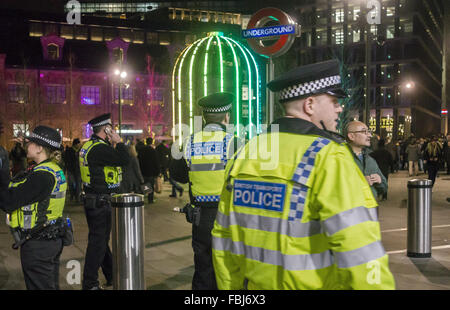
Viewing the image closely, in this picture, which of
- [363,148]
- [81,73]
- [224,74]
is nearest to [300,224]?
[363,148]

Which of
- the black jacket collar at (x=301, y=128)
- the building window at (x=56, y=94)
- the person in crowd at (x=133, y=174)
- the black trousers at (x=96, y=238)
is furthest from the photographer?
the building window at (x=56, y=94)

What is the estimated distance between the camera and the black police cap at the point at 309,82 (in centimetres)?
258

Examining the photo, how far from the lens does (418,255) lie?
8.09 m

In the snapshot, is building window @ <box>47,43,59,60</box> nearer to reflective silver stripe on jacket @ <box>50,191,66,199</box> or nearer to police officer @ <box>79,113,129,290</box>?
police officer @ <box>79,113,129,290</box>

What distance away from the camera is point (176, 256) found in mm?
8281

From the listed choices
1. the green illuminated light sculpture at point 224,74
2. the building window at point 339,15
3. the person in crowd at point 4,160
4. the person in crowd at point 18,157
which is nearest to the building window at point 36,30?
the person in crowd at point 18,157

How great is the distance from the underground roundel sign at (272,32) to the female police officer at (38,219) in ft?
11.2

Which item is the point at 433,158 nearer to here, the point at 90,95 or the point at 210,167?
the point at 210,167

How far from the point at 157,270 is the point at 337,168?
5505 mm

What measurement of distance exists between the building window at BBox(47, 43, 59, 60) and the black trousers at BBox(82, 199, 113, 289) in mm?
40908

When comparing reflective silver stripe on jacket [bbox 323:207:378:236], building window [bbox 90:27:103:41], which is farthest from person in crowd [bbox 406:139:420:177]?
building window [bbox 90:27:103:41]

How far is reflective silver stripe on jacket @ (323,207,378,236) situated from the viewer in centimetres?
220

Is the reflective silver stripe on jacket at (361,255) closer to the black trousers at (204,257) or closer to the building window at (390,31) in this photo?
the black trousers at (204,257)
